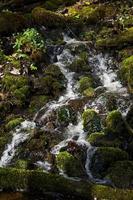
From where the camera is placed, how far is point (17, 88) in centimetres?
1488

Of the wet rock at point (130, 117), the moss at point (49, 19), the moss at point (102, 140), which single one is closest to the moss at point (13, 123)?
the moss at point (102, 140)

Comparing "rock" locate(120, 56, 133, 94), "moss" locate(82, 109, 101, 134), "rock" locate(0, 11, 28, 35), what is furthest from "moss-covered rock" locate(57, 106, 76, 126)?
"rock" locate(0, 11, 28, 35)

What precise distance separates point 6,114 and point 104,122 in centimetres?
332

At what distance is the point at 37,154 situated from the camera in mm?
11953

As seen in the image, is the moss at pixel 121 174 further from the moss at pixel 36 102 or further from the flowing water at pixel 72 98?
the moss at pixel 36 102

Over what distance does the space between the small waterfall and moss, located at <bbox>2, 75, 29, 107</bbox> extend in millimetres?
1182

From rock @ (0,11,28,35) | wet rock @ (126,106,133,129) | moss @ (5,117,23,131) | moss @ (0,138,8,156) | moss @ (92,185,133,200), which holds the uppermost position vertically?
rock @ (0,11,28,35)

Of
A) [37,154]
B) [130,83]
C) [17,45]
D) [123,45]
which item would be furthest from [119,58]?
[37,154]

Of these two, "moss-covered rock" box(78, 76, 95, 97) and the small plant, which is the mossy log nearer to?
"moss-covered rock" box(78, 76, 95, 97)

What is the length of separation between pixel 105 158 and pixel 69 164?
0.86 meters

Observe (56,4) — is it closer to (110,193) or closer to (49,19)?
(49,19)

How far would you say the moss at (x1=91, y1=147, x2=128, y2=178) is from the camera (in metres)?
10.7

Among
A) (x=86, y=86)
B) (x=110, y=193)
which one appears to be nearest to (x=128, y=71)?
(x=86, y=86)

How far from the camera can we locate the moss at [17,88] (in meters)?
14.4
